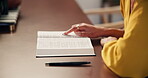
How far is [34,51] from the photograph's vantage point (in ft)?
3.46

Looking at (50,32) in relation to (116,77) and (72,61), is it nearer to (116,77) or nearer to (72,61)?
(72,61)

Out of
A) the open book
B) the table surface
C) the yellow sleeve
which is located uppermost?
the yellow sleeve

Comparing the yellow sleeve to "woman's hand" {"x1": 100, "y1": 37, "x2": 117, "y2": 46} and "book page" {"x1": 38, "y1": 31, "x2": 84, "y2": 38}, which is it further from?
"book page" {"x1": 38, "y1": 31, "x2": 84, "y2": 38}

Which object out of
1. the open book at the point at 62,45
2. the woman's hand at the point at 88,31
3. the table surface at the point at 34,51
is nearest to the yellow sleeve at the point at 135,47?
the table surface at the point at 34,51

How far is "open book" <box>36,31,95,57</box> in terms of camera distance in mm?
1027

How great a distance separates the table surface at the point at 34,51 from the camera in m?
0.90

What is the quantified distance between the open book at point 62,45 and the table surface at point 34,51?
0.03m

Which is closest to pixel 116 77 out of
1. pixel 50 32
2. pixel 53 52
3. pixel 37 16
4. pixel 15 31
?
pixel 53 52

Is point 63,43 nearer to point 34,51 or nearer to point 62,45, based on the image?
point 62,45

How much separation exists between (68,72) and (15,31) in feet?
1.57

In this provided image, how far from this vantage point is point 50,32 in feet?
4.09

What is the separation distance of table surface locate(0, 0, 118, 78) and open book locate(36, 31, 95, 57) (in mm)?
25

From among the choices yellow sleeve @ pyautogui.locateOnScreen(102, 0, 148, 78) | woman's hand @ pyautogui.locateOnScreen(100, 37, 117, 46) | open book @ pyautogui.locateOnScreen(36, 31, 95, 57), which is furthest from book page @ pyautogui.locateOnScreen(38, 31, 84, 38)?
yellow sleeve @ pyautogui.locateOnScreen(102, 0, 148, 78)

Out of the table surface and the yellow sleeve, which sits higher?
the yellow sleeve
